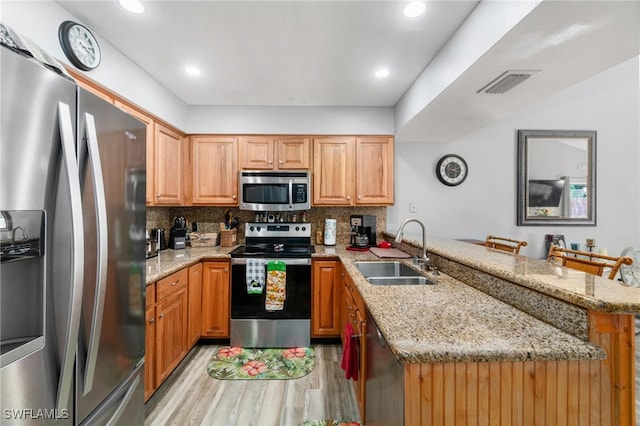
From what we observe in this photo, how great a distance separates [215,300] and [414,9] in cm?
277

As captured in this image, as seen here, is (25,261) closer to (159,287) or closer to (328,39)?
(159,287)

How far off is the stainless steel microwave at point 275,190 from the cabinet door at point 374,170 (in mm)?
628

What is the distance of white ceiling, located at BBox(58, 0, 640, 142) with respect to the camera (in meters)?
1.30

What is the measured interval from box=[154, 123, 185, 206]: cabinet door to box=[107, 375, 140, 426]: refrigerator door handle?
1.64 m

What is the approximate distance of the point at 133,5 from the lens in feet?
5.12

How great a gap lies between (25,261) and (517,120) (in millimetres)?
4501

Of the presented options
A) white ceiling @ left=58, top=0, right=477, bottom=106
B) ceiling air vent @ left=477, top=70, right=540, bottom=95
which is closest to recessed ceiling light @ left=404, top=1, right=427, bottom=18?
white ceiling @ left=58, top=0, right=477, bottom=106

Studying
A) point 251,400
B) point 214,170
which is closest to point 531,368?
point 251,400

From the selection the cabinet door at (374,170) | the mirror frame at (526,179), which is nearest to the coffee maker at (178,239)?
the cabinet door at (374,170)

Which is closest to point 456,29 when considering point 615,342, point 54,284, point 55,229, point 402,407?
point 615,342

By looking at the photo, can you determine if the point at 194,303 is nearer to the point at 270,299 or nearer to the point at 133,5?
the point at 270,299

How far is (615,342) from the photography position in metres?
0.89

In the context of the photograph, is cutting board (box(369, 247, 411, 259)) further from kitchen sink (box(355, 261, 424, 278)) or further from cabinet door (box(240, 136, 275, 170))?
cabinet door (box(240, 136, 275, 170))

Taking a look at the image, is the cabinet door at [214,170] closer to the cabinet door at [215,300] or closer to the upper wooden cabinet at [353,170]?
the cabinet door at [215,300]
